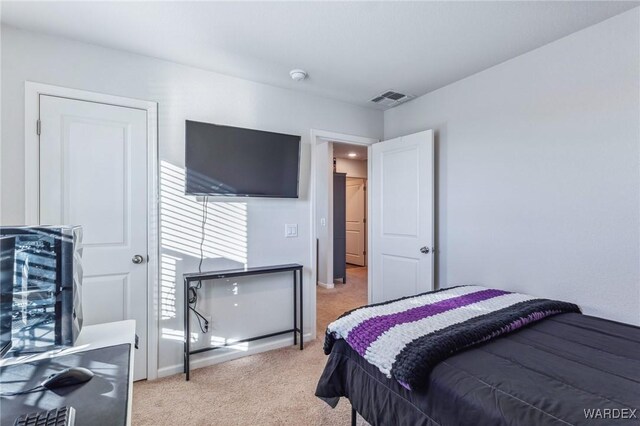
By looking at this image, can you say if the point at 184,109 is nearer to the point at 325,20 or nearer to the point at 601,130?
the point at 325,20

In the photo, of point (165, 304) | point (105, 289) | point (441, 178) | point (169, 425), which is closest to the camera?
point (169, 425)

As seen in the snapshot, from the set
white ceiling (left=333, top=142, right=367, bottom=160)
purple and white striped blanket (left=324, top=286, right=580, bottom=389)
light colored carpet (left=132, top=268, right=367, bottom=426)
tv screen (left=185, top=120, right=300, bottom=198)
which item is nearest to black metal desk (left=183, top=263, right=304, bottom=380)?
light colored carpet (left=132, top=268, right=367, bottom=426)

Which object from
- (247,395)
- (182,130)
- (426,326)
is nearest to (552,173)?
(426,326)

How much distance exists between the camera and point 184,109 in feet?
8.30

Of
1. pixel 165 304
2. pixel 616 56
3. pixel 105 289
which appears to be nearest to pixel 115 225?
pixel 105 289

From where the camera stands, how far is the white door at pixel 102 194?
2.10 m

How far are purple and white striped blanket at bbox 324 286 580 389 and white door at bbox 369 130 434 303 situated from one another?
916 millimetres

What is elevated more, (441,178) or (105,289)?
(441,178)

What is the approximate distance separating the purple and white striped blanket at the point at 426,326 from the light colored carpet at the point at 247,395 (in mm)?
533

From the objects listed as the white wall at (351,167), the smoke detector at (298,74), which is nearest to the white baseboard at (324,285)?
the white wall at (351,167)

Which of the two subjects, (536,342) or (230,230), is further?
(230,230)

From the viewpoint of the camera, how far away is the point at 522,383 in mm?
1088

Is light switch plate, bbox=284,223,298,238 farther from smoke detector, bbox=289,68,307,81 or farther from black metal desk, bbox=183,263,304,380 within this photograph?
smoke detector, bbox=289,68,307,81

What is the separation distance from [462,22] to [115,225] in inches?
108
